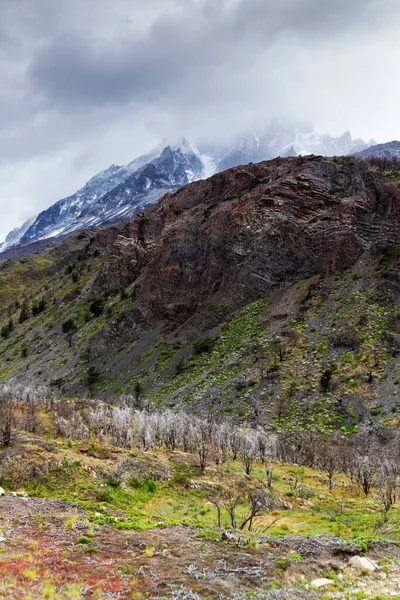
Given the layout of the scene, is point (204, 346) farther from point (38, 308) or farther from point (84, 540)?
point (38, 308)

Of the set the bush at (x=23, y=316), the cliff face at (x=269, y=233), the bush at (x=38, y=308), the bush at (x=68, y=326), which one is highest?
the cliff face at (x=269, y=233)

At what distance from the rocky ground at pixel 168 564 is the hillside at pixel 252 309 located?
31.4 meters

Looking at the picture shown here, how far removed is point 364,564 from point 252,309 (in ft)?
196

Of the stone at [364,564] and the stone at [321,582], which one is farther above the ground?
the stone at [321,582]

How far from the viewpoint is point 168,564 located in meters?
13.3

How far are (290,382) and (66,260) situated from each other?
14618 cm

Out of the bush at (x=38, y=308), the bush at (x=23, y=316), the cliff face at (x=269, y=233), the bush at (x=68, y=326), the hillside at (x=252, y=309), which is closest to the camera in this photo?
the hillside at (x=252, y=309)

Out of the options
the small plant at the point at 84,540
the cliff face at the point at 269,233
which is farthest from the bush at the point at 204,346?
the small plant at the point at 84,540

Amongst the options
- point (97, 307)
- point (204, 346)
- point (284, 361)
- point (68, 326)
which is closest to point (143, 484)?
point (284, 361)

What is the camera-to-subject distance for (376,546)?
16.2 meters

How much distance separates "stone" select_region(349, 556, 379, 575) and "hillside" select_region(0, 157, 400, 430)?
1216 inches

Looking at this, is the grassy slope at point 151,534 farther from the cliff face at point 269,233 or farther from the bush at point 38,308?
the bush at point 38,308

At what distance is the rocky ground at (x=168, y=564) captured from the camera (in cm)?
1142

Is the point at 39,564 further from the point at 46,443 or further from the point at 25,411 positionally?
the point at 25,411
